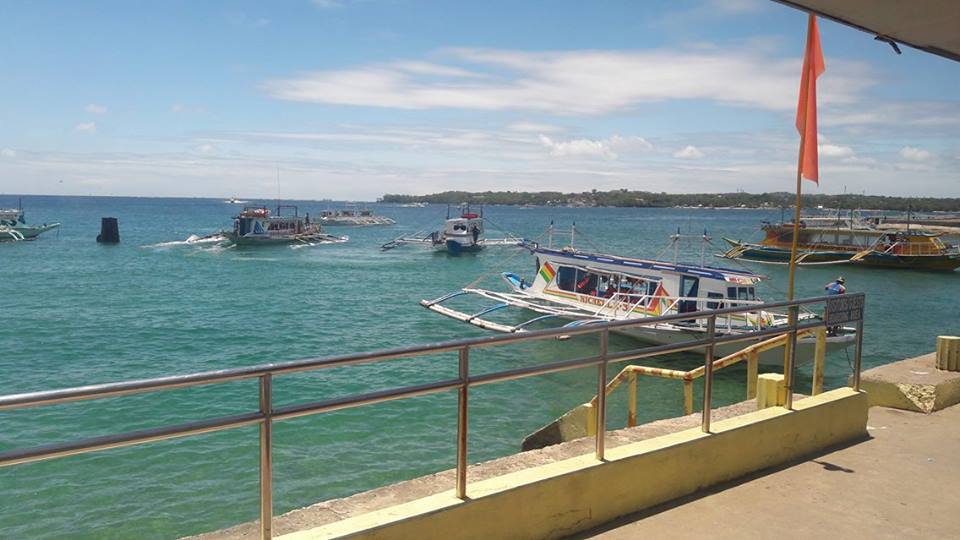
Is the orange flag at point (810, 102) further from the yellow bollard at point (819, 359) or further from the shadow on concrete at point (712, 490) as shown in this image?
the shadow on concrete at point (712, 490)

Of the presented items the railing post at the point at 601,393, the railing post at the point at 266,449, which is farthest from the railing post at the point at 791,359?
the railing post at the point at 266,449

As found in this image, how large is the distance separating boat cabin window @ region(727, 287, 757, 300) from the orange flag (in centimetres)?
1538

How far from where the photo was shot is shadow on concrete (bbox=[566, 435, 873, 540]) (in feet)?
14.0

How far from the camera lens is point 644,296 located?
21.2 metres

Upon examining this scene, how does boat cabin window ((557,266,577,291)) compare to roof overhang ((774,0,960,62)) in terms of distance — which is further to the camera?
boat cabin window ((557,266,577,291))

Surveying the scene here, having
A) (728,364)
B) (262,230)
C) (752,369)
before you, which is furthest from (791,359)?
(262,230)

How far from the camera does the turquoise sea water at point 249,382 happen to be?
1130 cm

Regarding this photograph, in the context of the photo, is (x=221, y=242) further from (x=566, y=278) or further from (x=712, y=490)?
(x=712, y=490)

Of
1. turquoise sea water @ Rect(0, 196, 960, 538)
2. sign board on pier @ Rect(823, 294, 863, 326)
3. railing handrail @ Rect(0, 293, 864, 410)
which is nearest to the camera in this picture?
railing handrail @ Rect(0, 293, 864, 410)

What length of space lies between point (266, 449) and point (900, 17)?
546 cm

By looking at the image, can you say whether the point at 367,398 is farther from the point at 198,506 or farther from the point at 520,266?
the point at 520,266

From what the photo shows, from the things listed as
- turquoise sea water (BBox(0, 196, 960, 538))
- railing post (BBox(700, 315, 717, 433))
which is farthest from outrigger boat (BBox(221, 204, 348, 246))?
railing post (BBox(700, 315, 717, 433))

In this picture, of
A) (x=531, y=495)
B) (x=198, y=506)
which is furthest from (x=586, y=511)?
(x=198, y=506)

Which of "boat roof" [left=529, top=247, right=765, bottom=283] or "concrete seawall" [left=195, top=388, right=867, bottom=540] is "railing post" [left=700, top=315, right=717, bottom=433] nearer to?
"concrete seawall" [left=195, top=388, right=867, bottom=540]
